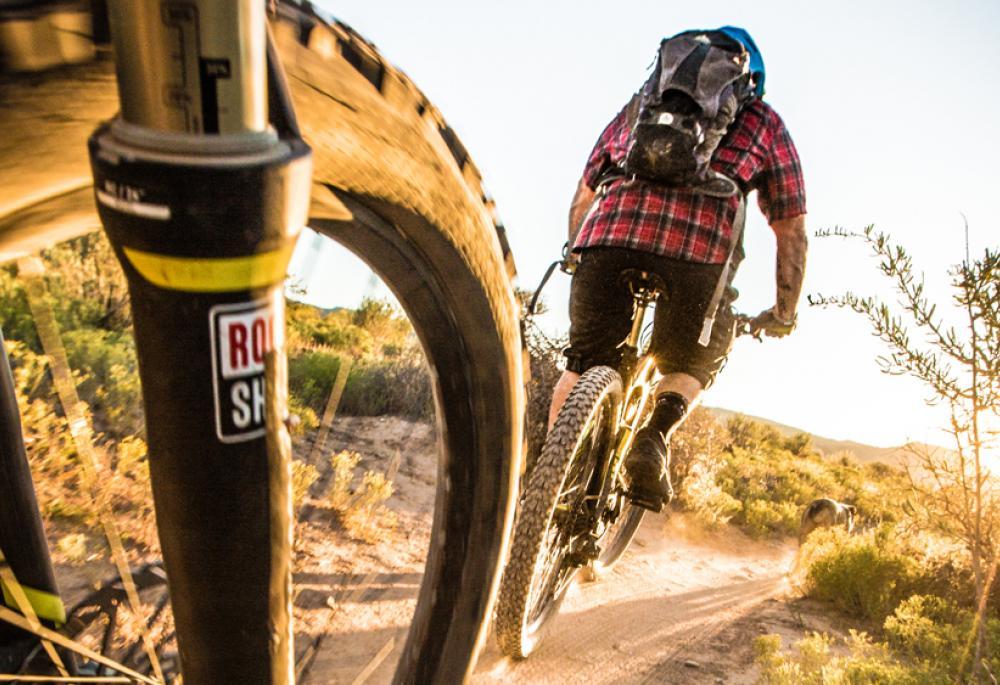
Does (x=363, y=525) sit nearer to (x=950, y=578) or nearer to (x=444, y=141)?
(x=444, y=141)

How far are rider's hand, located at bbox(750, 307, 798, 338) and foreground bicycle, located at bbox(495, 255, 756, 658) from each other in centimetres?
5

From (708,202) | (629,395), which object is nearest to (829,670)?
(629,395)

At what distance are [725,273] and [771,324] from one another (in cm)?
68

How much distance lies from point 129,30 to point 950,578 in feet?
19.4

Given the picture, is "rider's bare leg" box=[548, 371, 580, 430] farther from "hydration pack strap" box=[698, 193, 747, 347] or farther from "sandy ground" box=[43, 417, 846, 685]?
"sandy ground" box=[43, 417, 846, 685]

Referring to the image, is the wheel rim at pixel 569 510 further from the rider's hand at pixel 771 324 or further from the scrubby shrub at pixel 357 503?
the scrubby shrub at pixel 357 503

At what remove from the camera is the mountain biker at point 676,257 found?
2.76 meters

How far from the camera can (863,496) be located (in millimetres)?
10133

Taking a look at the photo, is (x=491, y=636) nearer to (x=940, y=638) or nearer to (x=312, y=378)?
(x=940, y=638)

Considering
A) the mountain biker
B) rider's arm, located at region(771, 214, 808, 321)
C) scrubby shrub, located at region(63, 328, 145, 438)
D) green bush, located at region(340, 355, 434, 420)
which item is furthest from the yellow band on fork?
green bush, located at region(340, 355, 434, 420)

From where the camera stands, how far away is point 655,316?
9.82ft

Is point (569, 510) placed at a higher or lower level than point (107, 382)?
lower

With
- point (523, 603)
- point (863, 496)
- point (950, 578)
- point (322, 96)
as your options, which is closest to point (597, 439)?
point (523, 603)

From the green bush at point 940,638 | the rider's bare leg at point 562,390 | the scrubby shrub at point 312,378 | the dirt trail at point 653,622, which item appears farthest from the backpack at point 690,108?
the scrubby shrub at point 312,378
